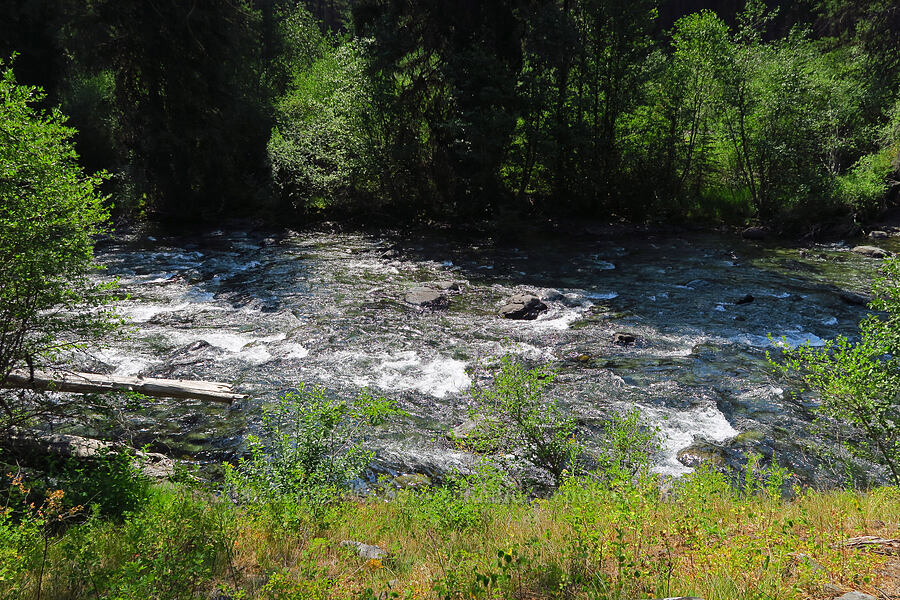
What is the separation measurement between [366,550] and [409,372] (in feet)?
20.6

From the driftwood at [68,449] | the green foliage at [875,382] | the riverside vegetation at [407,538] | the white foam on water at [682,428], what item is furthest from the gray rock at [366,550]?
the green foliage at [875,382]

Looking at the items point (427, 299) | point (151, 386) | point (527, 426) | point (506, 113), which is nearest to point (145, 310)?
point (151, 386)

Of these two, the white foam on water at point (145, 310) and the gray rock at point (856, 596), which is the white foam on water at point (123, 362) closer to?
the white foam on water at point (145, 310)

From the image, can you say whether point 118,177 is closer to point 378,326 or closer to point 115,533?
point 378,326

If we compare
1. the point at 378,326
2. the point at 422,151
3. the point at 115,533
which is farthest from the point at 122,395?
the point at 422,151

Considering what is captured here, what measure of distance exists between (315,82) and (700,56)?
22071mm

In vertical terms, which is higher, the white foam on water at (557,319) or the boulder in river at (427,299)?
the boulder in river at (427,299)

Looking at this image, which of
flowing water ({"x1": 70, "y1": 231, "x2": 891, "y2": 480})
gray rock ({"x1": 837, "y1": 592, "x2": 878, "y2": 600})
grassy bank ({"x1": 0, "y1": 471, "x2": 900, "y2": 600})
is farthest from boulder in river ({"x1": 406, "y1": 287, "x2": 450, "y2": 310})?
gray rock ({"x1": 837, "y1": 592, "x2": 878, "y2": 600})

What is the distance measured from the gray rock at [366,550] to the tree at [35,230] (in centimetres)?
429

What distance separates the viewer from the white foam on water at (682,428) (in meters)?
7.88

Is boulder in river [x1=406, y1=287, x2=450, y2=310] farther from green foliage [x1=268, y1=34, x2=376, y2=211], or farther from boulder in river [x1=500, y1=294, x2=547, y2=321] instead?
green foliage [x1=268, y1=34, x2=376, y2=211]

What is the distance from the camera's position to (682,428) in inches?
347

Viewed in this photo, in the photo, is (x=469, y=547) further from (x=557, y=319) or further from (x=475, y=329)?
(x=557, y=319)

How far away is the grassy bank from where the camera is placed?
151 inches
